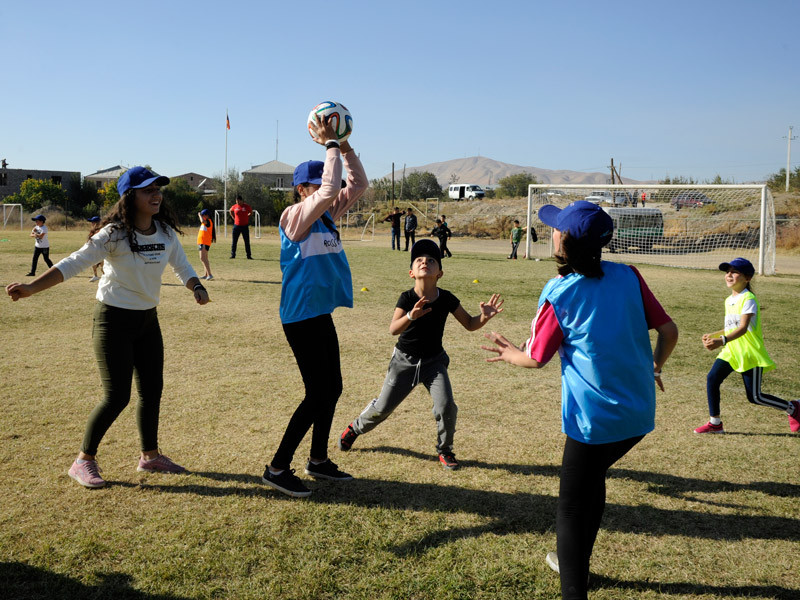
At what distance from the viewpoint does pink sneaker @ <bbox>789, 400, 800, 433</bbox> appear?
5.74 meters

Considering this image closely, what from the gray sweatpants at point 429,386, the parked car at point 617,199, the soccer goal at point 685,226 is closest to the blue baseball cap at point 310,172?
the gray sweatpants at point 429,386

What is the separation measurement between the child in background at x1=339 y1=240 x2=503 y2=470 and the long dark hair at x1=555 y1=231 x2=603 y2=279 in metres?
1.65

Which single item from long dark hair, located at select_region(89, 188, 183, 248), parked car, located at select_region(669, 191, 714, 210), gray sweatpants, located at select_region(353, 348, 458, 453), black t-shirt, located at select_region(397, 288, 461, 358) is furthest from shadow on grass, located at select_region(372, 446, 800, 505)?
parked car, located at select_region(669, 191, 714, 210)

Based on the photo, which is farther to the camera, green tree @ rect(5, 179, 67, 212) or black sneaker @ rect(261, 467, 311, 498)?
green tree @ rect(5, 179, 67, 212)

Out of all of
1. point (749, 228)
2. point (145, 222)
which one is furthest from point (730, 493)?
point (749, 228)

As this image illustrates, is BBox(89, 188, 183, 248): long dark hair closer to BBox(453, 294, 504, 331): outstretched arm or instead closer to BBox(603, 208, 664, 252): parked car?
BBox(453, 294, 504, 331): outstretched arm

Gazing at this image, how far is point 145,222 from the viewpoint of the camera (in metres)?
4.37

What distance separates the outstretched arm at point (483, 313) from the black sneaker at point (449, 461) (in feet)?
3.33

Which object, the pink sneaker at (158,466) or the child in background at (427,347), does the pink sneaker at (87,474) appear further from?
the child in background at (427,347)

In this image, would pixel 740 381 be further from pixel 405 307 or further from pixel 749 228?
pixel 749 228

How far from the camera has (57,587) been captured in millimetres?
3148

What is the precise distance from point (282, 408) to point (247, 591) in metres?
3.00

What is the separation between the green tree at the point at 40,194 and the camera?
5884cm

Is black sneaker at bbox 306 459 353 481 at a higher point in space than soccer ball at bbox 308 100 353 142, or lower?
lower
